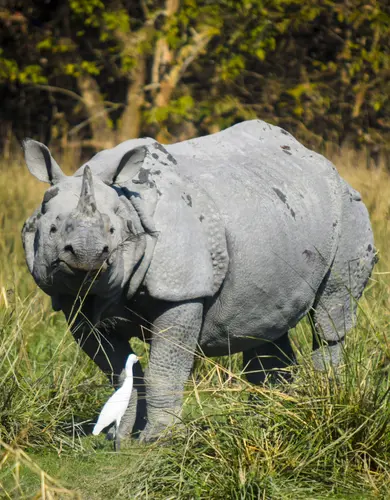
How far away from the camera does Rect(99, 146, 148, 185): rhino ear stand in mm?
4555

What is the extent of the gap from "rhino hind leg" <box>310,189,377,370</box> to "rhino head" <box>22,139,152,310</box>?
4.65 feet

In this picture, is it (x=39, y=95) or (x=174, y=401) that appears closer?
(x=174, y=401)

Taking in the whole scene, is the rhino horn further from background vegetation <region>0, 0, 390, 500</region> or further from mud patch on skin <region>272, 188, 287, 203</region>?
mud patch on skin <region>272, 188, 287, 203</region>

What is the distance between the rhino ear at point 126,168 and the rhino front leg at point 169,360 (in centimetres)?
57

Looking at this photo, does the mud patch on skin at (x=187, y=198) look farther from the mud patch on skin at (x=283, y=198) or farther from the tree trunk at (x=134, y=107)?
the tree trunk at (x=134, y=107)

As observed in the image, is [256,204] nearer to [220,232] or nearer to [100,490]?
[220,232]

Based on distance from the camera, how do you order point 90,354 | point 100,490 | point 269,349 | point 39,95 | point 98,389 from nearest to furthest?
1. point 100,490
2. point 90,354
3. point 98,389
4. point 269,349
5. point 39,95

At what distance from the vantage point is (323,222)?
5.48 meters

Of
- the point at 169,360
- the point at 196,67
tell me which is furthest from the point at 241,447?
the point at 196,67

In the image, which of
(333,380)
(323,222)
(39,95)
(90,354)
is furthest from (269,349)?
(39,95)

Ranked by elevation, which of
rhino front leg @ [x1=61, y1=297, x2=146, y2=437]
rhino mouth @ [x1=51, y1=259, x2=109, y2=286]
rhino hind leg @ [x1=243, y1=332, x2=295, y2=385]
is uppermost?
rhino mouth @ [x1=51, y1=259, x2=109, y2=286]

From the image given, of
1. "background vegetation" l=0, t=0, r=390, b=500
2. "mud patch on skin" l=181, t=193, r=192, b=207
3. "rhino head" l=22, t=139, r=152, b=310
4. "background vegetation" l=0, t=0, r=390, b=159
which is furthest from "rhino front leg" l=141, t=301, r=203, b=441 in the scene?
"background vegetation" l=0, t=0, r=390, b=159

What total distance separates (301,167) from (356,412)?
5.66 feet

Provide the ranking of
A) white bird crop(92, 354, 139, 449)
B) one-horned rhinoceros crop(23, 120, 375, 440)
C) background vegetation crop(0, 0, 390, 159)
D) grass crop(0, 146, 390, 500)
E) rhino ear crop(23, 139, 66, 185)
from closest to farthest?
grass crop(0, 146, 390, 500) < one-horned rhinoceros crop(23, 120, 375, 440) < rhino ear crop(23, 139, 66, 185) < white bird crop(92, 354, 139, 449) < background vegetation crop(0, 0, 390, 159)
